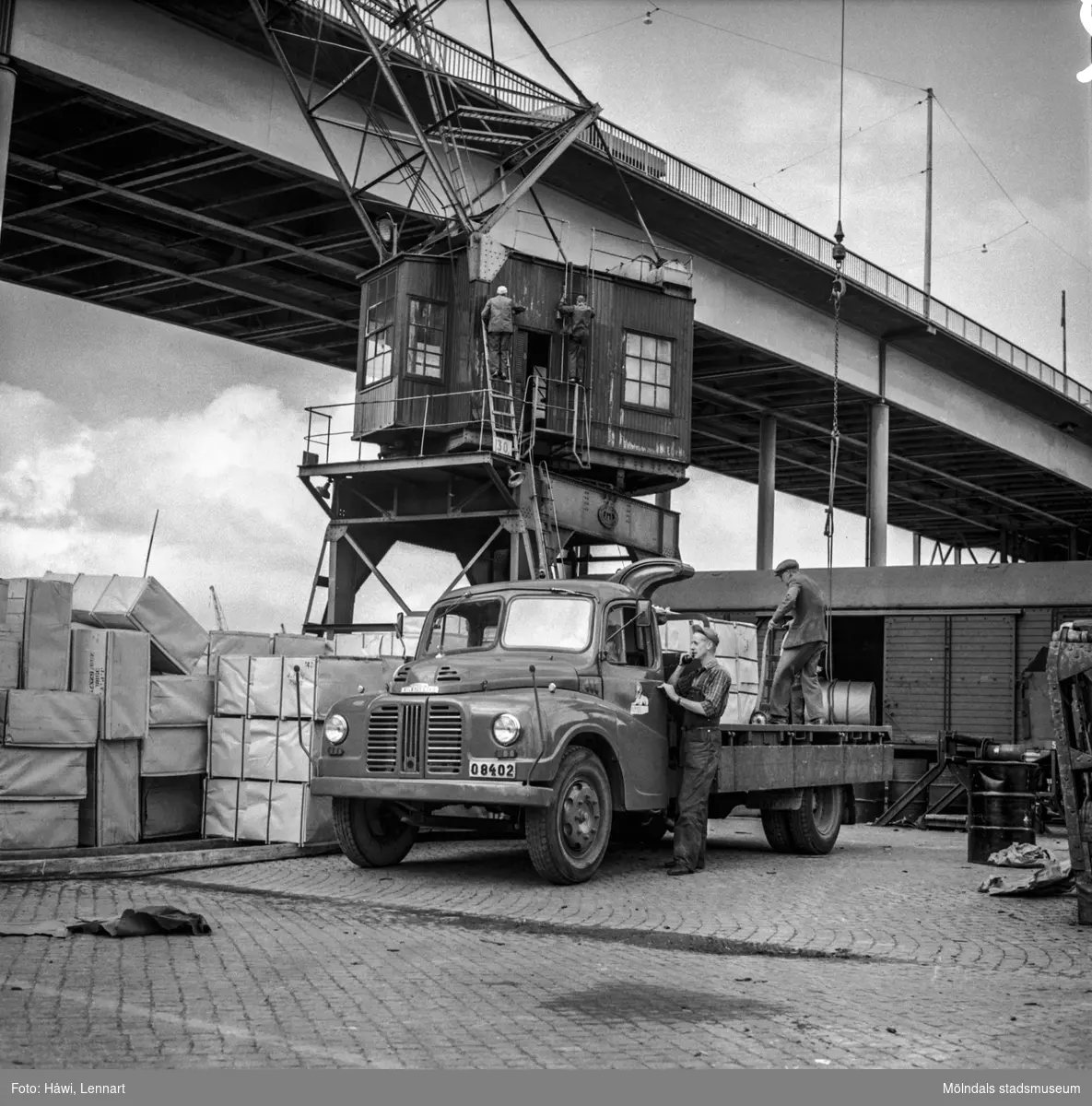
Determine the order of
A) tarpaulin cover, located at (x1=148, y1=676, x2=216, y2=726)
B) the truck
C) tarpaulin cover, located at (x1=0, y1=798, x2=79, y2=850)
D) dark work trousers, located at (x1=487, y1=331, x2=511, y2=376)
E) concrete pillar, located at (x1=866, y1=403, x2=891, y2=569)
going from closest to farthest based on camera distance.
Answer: the truck, tarpaulin cover, located at (x1=0, y1=798, x2=79, y2=850), tarpaulin cover, located at (x1=148, y1=676, x2=216, y2=726), dark work trousers, located at (x1=487, y1=331, x2=511, y2=376), concrete pillar, located at (x1=866, y1=403, x2=891, y2=569)

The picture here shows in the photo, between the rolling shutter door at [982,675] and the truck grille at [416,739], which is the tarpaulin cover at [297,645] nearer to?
the truck grille at [416,739]

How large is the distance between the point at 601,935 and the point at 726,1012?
2724mm

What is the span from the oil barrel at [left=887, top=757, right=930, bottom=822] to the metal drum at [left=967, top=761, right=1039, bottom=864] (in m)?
5.89

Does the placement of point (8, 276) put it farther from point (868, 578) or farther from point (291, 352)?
point (868, 578)

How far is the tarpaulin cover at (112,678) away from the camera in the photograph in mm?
12875

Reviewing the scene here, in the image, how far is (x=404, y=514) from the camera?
96.2 feet

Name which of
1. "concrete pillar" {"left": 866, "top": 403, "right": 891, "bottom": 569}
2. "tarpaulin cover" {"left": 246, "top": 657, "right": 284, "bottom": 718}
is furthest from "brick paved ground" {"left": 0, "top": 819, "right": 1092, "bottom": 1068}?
"concrete pillar" {"left": 866, "top": 403, "right": 891, "bottom": 569}

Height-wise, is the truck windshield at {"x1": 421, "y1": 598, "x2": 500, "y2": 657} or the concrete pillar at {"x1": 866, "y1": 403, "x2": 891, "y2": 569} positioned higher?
the concrete pillar at {"x1": 866, "y1": 403, "x2": 891, "y2": 569}

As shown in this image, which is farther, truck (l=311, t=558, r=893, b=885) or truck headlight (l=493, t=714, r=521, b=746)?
truck (l=311, t=558, r=893, b=885)

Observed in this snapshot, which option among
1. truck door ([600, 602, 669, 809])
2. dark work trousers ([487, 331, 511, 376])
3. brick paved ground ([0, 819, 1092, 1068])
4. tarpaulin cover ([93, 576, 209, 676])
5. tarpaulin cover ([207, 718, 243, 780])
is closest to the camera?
brick paved ground ([0, 819, 1092, 1068])

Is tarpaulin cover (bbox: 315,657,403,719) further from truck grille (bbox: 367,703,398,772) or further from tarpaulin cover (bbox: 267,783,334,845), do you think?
truck grille (bbox: 367,703,398,772)

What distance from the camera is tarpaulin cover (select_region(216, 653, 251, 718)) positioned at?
552 inches

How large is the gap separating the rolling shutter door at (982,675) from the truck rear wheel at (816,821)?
11662mm

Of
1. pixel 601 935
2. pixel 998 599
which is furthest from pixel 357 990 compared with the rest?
pixel 998 599
